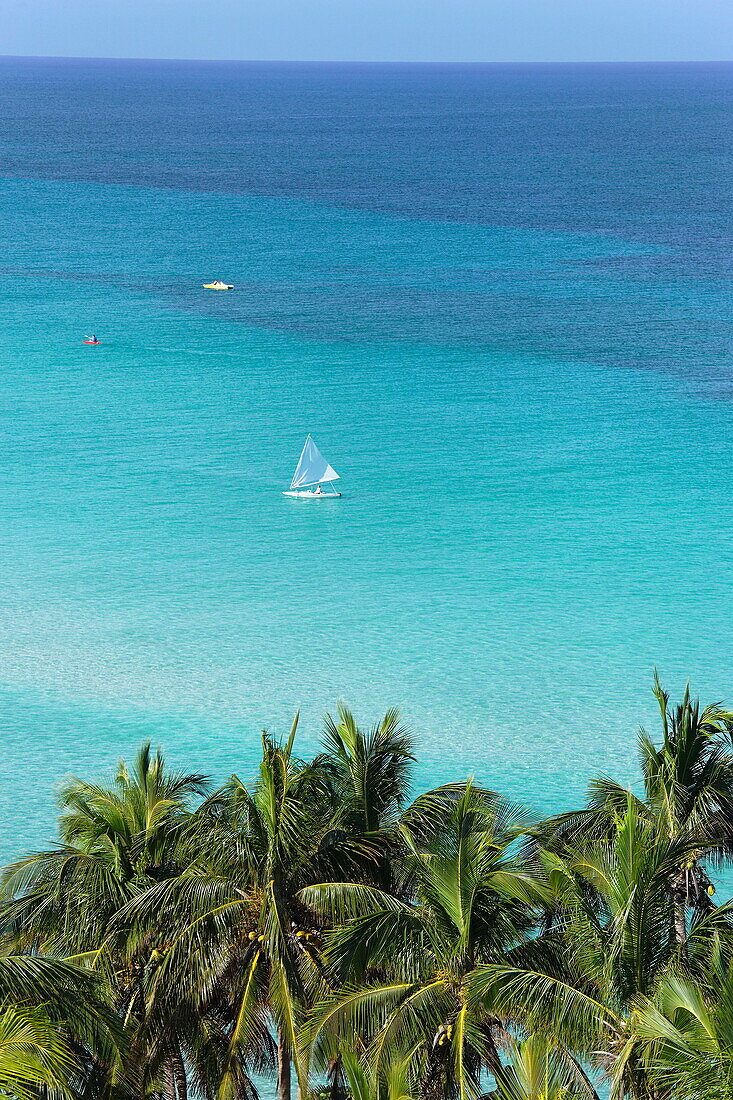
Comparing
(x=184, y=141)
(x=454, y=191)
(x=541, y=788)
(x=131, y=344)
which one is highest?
(x=184, y=141)

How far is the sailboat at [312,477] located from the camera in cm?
3741

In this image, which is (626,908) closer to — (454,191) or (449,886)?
(449,886)

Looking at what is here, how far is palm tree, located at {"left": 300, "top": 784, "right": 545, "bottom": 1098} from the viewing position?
9.63 meters

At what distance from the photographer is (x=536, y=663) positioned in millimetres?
27438

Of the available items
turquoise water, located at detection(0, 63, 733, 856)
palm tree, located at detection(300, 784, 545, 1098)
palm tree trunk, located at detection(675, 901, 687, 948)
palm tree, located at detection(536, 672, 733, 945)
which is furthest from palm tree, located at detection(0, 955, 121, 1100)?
turquoise water, located at detection(0, 63, 733, 856)

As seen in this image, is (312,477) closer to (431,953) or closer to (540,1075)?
(431,953)

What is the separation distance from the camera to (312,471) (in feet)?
124

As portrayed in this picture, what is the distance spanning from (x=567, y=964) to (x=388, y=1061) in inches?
62.2

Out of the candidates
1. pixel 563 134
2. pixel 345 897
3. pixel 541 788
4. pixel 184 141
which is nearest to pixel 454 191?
pixel 184 141

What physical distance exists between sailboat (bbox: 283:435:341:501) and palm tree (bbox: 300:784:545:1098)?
2642cm

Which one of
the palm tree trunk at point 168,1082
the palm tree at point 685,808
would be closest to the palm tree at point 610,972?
the palm tree at point 685,808

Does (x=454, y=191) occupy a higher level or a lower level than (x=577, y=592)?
higher

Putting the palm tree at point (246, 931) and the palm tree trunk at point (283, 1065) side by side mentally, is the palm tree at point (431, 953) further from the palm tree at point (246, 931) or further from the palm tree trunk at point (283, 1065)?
the palm tree trunk at point (283, 1065)

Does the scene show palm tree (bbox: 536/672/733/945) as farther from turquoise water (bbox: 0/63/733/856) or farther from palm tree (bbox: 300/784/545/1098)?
turquoise water (bbox: 0/63/733/856)
